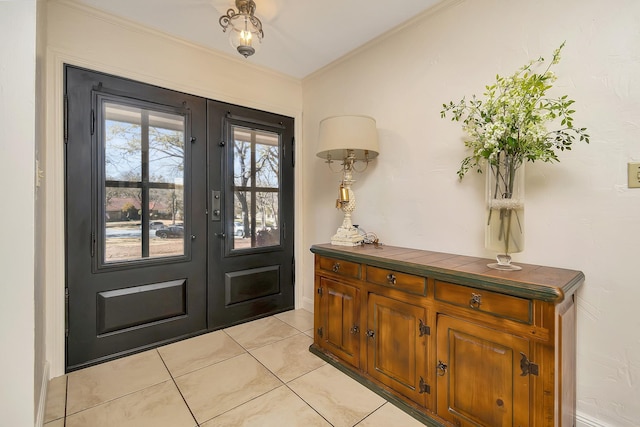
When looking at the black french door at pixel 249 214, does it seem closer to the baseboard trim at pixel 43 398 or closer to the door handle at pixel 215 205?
the door handle at pixel 215 205

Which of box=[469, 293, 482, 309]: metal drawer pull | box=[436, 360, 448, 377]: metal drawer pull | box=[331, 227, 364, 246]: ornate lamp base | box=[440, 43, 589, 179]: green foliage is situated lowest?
box=[436, 360, 448, 377]: metal drawer pull

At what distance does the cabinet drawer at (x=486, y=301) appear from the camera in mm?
1247

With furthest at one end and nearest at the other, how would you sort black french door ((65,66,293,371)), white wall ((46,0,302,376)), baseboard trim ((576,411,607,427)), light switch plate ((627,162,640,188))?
1. black french door ((65,66,293,371))
2. white wall ((46,0,302,376))
3. baseboard trim ((576,411,607,427))
4. light switch plate ((627,162,640,188))

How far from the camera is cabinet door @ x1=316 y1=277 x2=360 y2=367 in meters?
1.98

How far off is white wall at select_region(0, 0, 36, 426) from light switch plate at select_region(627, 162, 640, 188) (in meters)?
2.71

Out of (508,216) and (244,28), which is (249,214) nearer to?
(244,28)

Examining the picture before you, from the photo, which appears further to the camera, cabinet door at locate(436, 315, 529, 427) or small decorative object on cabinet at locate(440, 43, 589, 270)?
small decorative object on cabinet at locate(440, 43, 589, 270)

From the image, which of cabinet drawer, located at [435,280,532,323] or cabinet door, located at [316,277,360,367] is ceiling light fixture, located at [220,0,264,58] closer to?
cabinet door, located at [316,277,360,367]

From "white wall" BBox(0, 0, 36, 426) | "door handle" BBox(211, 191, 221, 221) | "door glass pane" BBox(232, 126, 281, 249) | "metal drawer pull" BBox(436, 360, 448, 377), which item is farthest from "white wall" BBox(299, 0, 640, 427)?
"white wall" BBox(0, 0, 36, 426)

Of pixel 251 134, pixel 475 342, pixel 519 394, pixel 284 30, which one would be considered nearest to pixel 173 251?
pixel 251 134

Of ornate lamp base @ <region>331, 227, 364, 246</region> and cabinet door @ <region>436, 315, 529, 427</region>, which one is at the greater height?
ornate lamp base @ <region>331, 227, 364, 246</region>

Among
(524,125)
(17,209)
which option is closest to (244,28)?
(17,209)

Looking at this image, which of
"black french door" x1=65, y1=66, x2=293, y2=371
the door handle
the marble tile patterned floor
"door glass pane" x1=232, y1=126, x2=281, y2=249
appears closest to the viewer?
the marble tile patterned floor

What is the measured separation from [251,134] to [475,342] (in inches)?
99.2
